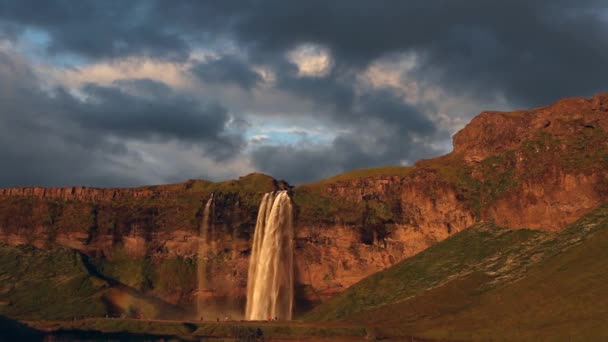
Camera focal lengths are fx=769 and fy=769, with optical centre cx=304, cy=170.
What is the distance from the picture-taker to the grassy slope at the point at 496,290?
9850 cm

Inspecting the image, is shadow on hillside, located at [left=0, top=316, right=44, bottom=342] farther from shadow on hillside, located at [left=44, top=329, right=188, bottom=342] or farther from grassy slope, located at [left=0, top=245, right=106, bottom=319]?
grassy slope, located at [left=0, top=245, right=106, bottom=319]

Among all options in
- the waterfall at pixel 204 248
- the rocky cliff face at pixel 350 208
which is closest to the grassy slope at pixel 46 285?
the rocky cliff face at pixel 350 208

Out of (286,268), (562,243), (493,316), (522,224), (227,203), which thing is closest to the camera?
(493,316)

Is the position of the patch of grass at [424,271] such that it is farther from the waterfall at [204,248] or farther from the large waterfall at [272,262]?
the waterfall at [204,248]

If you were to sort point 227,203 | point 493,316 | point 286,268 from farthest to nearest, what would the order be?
1. point 227,203
2. point 286,268
3. point 493,316

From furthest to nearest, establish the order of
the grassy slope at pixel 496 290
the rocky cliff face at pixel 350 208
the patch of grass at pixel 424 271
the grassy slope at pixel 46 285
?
the grassy slope at pixel 46 285 → the rocky cliff face at pixel 350 208 → the patch of grass at pixel 424 271 → the grassy slope at pixel 496 290

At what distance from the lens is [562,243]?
128750mm

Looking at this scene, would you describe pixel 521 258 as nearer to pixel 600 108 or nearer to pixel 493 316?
pixel 493 316

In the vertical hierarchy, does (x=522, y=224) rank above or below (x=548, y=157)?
below

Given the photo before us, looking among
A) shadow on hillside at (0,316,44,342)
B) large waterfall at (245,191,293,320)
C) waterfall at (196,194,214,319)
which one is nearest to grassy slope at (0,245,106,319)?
waterfall at (196,194,214,319)

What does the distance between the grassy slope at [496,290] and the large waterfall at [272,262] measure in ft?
31.2

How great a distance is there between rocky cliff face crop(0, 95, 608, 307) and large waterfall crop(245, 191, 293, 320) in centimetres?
366

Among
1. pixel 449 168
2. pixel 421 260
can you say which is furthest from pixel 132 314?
pixel 449 168

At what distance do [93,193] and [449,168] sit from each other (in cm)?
8333
